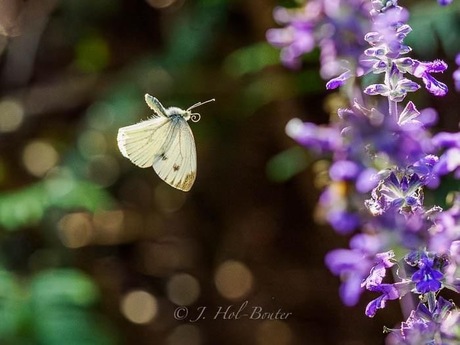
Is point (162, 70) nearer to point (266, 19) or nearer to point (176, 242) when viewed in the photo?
point (266, 19)

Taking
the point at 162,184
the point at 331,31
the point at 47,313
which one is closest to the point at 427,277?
the point at 331,31

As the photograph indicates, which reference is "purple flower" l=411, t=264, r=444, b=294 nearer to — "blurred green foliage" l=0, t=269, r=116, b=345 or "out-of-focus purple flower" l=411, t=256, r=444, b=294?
"out-of-focus purple flower" l=411, t=256, r=444, b=294

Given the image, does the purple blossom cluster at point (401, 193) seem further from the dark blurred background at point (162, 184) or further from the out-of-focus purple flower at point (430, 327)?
the dark blurred background at point (162, 184)

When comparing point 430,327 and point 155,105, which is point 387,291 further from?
point 155,105

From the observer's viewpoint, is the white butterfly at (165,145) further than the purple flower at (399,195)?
Yes

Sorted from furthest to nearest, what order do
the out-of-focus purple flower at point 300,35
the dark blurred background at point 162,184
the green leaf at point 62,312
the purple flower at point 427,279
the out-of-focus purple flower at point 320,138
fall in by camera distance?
the dark blurred background at point 162,184 → the green leaf at point 62,312 → the out-of-focus purple flower at point 300,35 → the out-of-focus purple flower at point 320,138 → the purple flower at point 427,279

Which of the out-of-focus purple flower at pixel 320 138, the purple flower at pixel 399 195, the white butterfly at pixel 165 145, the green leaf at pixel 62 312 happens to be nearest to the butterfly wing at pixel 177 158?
the white butterfly at pixel 165 145

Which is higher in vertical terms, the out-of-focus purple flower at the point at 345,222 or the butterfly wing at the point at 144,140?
the butterfly wing at the point at 144,140

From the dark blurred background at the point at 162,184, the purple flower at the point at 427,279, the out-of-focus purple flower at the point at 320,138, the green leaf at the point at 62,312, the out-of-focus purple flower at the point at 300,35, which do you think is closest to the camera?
the purple flower at the point at 427,279
